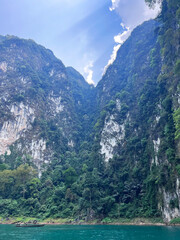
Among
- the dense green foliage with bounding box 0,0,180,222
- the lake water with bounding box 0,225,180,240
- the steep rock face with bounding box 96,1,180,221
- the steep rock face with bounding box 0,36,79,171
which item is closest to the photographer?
the lake water with bounding box 0,225,180,240

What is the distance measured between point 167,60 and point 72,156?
144ft

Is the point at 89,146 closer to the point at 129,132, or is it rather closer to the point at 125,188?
the point at 129,132

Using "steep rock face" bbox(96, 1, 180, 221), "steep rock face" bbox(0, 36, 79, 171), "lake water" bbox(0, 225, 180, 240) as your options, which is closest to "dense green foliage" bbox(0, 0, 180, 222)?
"steep rock face" bbox(96, 1, 180, 221)

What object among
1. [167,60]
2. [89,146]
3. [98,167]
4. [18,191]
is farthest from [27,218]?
[167,60]

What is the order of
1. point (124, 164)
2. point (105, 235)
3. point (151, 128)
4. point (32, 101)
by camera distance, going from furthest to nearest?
point (32, 101) → point (124, 164) → point (151, 128) → point (105, 235)

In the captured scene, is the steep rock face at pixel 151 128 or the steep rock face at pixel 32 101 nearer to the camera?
the steep rock face at pixel 151 128

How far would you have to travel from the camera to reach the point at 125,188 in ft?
143

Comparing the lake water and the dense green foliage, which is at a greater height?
the dense green foliage

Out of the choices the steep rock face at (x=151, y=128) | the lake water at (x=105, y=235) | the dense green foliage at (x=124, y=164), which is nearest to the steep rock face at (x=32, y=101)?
the dense green foliage at (x=124, y=164)

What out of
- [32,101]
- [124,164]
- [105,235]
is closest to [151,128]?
[124,164]

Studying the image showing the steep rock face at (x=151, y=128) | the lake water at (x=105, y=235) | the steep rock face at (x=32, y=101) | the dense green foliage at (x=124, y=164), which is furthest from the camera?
the steep rock face at (x=32, y=101)

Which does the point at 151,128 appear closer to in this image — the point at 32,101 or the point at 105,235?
the point at 105,235

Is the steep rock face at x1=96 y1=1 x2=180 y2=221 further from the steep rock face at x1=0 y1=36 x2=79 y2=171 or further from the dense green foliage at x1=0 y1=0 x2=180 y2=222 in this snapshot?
the steep rock face at x1=0 y1=36 x2=79 y2=171

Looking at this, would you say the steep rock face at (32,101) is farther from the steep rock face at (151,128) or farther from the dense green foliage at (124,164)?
the steep rock face at (151,128)
